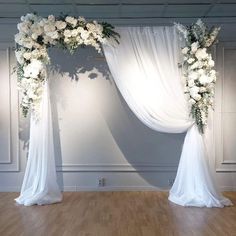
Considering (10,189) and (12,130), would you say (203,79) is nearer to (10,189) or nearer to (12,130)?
(12,130)

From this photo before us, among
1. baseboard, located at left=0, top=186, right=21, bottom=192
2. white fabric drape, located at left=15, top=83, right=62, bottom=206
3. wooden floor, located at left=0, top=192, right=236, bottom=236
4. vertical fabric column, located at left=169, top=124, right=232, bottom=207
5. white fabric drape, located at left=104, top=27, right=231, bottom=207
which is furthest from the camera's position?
baseboard, located at left=0, top=186, right=21, bottom=192

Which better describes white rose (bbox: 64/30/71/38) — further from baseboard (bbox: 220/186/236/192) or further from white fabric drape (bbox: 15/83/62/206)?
baseboard (bbox: 220/186/236/192)

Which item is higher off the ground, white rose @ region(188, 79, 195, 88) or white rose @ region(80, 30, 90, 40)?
white rose @ region(80, 30, 90, 40)

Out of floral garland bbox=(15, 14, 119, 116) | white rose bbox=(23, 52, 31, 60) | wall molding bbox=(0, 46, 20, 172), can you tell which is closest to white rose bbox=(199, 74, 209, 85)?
floral garland bbox=(15, 14, 119, 116)

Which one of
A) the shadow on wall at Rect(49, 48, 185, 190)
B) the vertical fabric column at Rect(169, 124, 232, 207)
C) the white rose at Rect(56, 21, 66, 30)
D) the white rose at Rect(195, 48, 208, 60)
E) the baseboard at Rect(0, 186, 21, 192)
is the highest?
the white rose at Rect(56, 21, 66, 30)

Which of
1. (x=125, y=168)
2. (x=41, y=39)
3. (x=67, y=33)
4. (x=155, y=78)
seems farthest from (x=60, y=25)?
(x=125, y=168)

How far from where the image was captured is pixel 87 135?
6.38m

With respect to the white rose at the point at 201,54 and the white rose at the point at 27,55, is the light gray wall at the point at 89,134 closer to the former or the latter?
the white rose at the point at 27,55

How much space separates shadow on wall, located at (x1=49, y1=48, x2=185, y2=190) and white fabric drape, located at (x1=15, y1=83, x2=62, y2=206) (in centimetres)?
82

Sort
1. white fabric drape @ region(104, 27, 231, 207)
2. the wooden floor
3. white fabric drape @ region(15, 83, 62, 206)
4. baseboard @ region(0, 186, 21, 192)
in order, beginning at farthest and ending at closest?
baseboard @ region(0, 186, 21, 192), white fabric drape @ region(104, 27, 231, 207), white fabric drape @ region(15, 83, 62, 206), the wooden floor

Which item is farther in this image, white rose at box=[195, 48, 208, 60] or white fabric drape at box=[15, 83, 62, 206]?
white fabric drape at box=[15, 83, 62, 206]

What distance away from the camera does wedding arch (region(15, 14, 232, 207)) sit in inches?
210

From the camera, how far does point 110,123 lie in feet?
20.9

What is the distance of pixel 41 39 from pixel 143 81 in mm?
1587
